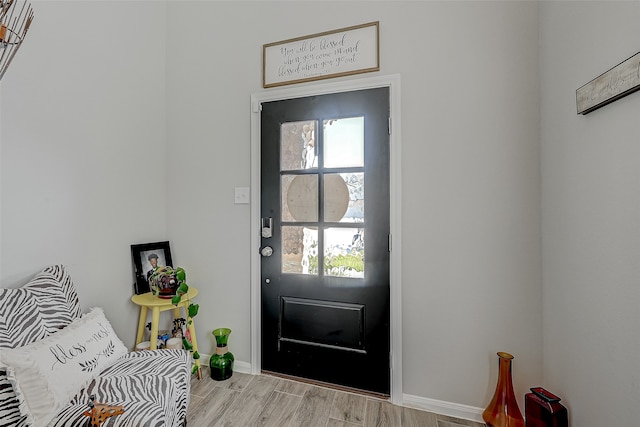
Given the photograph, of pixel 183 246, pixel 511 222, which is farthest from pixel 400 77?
pixel 183 246

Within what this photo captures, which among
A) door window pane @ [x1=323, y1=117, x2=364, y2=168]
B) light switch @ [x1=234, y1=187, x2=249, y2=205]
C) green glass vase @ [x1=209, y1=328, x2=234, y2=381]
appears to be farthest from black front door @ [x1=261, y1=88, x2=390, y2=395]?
green glass vase @ [x1=209, y1=328, x2=234, y2=381]

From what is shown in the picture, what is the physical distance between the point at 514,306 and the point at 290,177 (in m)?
1.53

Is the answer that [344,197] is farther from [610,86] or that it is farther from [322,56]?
[610,86]

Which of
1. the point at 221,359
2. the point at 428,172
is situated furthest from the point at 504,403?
the point at 221,359

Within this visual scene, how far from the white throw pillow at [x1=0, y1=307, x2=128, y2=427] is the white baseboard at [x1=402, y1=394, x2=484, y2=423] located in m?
1.63

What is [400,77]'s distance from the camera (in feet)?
5.74

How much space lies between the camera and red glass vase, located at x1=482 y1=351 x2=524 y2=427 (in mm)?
1432

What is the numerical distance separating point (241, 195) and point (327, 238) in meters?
0.71

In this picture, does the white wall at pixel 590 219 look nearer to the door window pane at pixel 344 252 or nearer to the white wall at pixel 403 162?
the white wall at pixel 403 162

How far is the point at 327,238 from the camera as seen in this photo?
190 centimetres

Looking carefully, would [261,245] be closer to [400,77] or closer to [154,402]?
[154,402]

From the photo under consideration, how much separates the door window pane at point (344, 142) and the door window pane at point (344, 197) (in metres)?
0.08

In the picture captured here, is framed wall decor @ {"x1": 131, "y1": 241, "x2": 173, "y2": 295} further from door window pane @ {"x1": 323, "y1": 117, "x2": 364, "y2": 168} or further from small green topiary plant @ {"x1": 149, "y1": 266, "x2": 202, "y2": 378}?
door window pane @ {"x1": 323, "y1": 117, "x2": 364, "y2": 168}

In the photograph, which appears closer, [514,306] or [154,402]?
[154,402]
